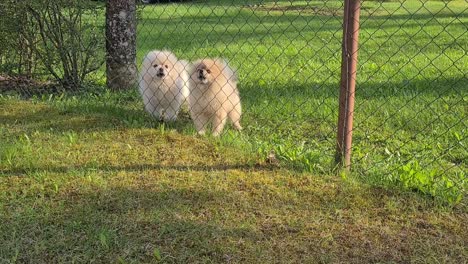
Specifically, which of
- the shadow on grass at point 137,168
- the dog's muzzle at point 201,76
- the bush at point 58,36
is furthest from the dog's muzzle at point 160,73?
the shadow on grass at point 137,168

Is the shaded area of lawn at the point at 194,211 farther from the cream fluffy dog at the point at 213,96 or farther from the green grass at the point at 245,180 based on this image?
the cream fluffy dog at the point at 213,96

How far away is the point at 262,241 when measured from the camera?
2.61 m

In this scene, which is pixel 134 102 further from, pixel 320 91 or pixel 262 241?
pixel 262 241

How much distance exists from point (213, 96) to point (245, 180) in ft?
4.63

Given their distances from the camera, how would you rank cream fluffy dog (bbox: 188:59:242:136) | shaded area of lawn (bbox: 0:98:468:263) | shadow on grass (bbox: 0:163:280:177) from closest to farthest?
1. shaded area of lawn (bbox: 0:98:468:263)
2. shadow on grass (bbox: 0:163:280:177)
3. cream fluffy dog (bbox: 188:59:242:136)

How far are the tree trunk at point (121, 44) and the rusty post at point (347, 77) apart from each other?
2.96 metres

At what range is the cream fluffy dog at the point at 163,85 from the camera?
4.91 m

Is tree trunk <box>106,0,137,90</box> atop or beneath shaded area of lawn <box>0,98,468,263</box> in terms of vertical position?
atop

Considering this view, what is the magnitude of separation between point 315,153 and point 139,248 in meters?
1.60

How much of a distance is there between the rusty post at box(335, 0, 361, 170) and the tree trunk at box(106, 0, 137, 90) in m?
2.96

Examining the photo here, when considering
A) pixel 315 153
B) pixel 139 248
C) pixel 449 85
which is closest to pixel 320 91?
pixel 449 85

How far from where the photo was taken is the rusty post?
3.12m

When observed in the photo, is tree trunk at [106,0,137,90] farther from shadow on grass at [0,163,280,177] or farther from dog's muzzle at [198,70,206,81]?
shadow on grass at [0,163,280,177]

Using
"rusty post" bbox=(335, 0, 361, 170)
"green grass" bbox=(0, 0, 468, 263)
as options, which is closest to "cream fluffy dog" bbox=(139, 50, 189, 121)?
"green grass" bbox=(0, 0, 468, 263)
